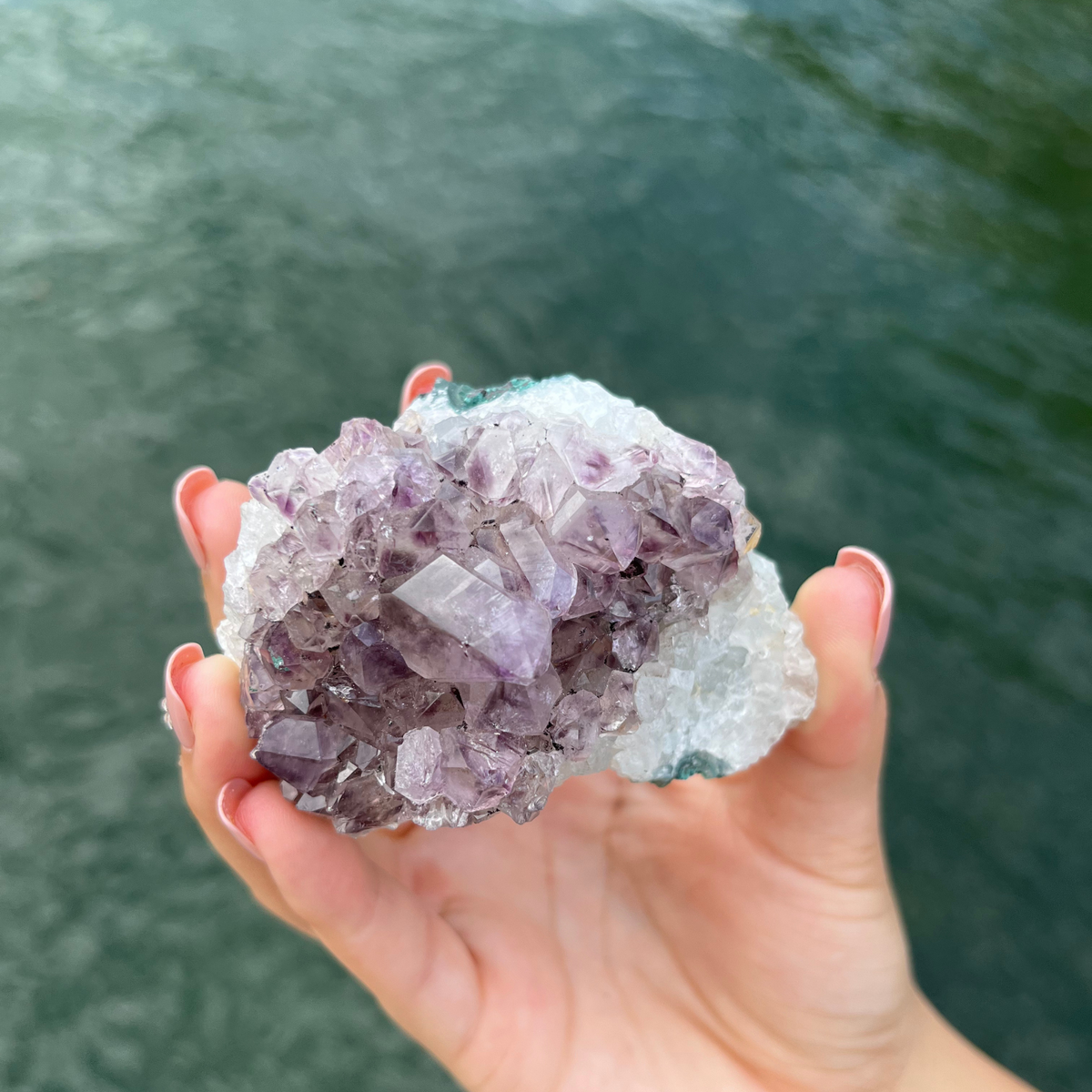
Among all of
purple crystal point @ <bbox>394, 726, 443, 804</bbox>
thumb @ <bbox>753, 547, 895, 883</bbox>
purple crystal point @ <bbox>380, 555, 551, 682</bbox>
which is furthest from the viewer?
thumb @ <bbox>753, 547, 895, 883</bbox>

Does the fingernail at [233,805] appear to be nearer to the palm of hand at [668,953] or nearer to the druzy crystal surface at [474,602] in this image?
the druzy crystal surface at [474,602]

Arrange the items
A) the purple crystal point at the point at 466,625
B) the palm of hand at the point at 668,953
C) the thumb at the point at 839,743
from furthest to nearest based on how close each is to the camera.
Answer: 1. the palm of hand at the point at 668,953
2. the thumb at the point at 839,743
3. the purple crystal point at the point at 466,625

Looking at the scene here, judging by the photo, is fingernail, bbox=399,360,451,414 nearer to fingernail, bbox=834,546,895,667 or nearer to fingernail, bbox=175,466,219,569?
fingernail, bbox=175,466,219,569

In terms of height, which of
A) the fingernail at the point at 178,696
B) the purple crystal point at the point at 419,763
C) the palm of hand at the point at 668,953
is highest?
the purple crystal point at the point at 419,763

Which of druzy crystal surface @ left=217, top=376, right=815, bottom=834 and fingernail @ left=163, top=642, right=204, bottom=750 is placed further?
fingernail @ left=163, top=642, right=204, bottom=750

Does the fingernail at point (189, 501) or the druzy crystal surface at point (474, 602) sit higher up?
the druzy crystal surface at point (474, 602)

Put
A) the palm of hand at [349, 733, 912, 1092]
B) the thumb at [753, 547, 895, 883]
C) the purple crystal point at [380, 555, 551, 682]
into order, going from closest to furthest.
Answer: the purple crystal point at [380, 555, 551, 682] < the thumb at [753, 547, 895, 883] < the palm of hand at [349, 733, 912, 1092]

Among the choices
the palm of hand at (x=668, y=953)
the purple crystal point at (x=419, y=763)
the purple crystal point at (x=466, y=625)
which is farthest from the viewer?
the palm of hand at (x=668, y=953)

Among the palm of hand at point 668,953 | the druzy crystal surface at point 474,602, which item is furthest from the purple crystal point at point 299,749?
the palm of hand at point 668,953

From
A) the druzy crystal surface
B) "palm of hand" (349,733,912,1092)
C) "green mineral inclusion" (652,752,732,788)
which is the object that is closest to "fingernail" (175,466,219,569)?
the druzy crystal surface

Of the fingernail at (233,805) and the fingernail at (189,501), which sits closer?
the fingernail at (233,805)
